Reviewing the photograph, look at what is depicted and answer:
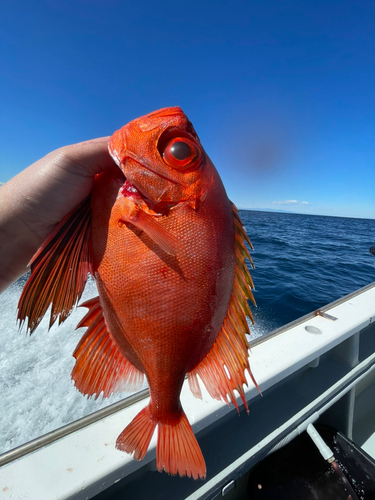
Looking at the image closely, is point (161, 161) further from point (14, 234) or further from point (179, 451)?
point (179, 451)

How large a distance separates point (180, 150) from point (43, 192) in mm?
610

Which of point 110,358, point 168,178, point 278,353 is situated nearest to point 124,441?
point 110,358

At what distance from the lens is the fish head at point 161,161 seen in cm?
86

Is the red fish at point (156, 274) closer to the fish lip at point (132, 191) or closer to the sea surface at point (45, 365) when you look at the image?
the fish lip at point (132, 191)

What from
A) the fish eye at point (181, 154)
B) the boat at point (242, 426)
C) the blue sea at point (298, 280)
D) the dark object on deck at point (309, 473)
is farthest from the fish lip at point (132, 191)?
the blue sea at point (298, 280)

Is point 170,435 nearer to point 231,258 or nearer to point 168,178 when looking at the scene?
point 231,258

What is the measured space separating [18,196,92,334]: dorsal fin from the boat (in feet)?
2.63

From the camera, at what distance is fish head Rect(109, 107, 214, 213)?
0.86 m

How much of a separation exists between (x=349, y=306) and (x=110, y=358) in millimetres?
2633

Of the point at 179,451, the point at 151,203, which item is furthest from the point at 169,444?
the point at 151,203

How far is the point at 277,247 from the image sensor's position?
1562cm

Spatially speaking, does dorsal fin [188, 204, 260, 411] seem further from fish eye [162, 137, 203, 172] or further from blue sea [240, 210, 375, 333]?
blue sea [240, 210, 375, 333]

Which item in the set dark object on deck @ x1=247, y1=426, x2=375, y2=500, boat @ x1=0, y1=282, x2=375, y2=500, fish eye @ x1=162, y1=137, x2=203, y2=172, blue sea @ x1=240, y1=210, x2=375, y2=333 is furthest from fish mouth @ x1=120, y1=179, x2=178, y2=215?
blue sea @ x1=240, y1=210, x2=375, y2=333

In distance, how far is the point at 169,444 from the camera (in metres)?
0.98
